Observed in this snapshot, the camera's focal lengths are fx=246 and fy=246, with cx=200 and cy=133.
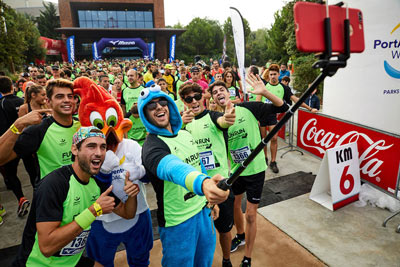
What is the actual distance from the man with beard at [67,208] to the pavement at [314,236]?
5.25 feet

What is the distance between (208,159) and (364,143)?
132 inches

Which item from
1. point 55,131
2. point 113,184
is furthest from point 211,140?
point 55,131

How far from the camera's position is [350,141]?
4801 mm

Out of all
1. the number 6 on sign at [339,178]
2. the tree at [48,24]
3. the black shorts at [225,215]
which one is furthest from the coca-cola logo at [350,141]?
the tree at [48,24]

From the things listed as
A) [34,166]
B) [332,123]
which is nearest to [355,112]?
[332,123]

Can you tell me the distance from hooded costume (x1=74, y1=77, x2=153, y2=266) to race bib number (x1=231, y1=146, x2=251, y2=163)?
1.34 meters

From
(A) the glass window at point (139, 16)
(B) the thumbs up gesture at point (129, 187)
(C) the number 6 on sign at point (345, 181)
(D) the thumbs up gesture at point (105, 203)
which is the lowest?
(C) the number 6 on sign at point (345, 181)

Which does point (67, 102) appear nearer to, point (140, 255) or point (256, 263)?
point (140, 255)

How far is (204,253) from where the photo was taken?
7.76 ft

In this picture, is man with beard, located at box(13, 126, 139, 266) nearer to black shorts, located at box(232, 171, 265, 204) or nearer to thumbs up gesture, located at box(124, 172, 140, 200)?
thumbs up gesture, located at box(124, 172, 140, 200)

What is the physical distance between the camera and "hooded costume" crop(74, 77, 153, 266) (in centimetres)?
246

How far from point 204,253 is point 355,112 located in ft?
15.9

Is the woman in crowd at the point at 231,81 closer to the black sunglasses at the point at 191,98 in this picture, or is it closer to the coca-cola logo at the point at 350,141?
the coca-cola logo at the point at 350,141

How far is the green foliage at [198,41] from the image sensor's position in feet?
173
